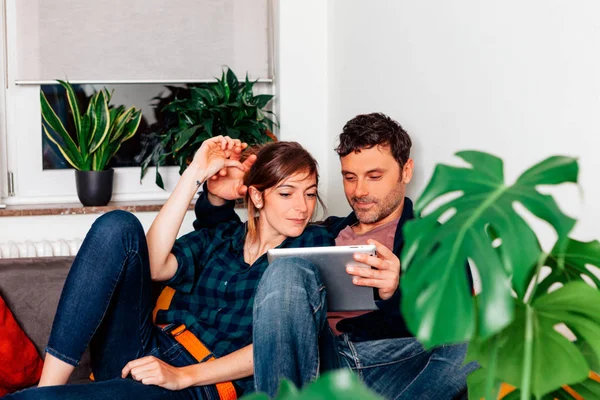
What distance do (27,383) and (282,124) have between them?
Answer: 5.11 ft

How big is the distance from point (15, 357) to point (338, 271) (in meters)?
0.97

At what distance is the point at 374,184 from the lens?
198 centimetres

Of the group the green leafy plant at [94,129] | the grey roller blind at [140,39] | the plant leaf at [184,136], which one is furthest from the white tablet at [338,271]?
the grey roller blind at [140,39]

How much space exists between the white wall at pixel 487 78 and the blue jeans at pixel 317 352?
0.43 meters

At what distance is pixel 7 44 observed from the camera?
3.13 meters

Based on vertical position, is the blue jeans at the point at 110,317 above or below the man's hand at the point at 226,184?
below

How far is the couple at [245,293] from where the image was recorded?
1450 mm

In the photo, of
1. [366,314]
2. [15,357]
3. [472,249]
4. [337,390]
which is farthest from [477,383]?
[15,357]

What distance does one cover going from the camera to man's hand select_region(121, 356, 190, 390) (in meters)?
1.61

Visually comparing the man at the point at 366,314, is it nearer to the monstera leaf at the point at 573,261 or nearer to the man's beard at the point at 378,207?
the man's beard at the point at 378,207

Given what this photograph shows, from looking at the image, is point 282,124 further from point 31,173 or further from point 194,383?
point 194,383

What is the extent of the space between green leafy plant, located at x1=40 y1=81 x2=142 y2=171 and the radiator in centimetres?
33

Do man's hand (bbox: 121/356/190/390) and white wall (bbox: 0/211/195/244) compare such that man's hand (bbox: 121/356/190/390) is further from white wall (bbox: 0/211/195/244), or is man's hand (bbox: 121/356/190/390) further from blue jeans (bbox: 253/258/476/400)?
white wall (bbox: 0/211/195/244)

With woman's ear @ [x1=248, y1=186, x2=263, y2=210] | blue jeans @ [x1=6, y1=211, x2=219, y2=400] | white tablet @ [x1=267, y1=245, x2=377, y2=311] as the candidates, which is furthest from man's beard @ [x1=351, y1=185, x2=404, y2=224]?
blue jeans @ [x1=6, y1=211, x2=219, y2=400]
